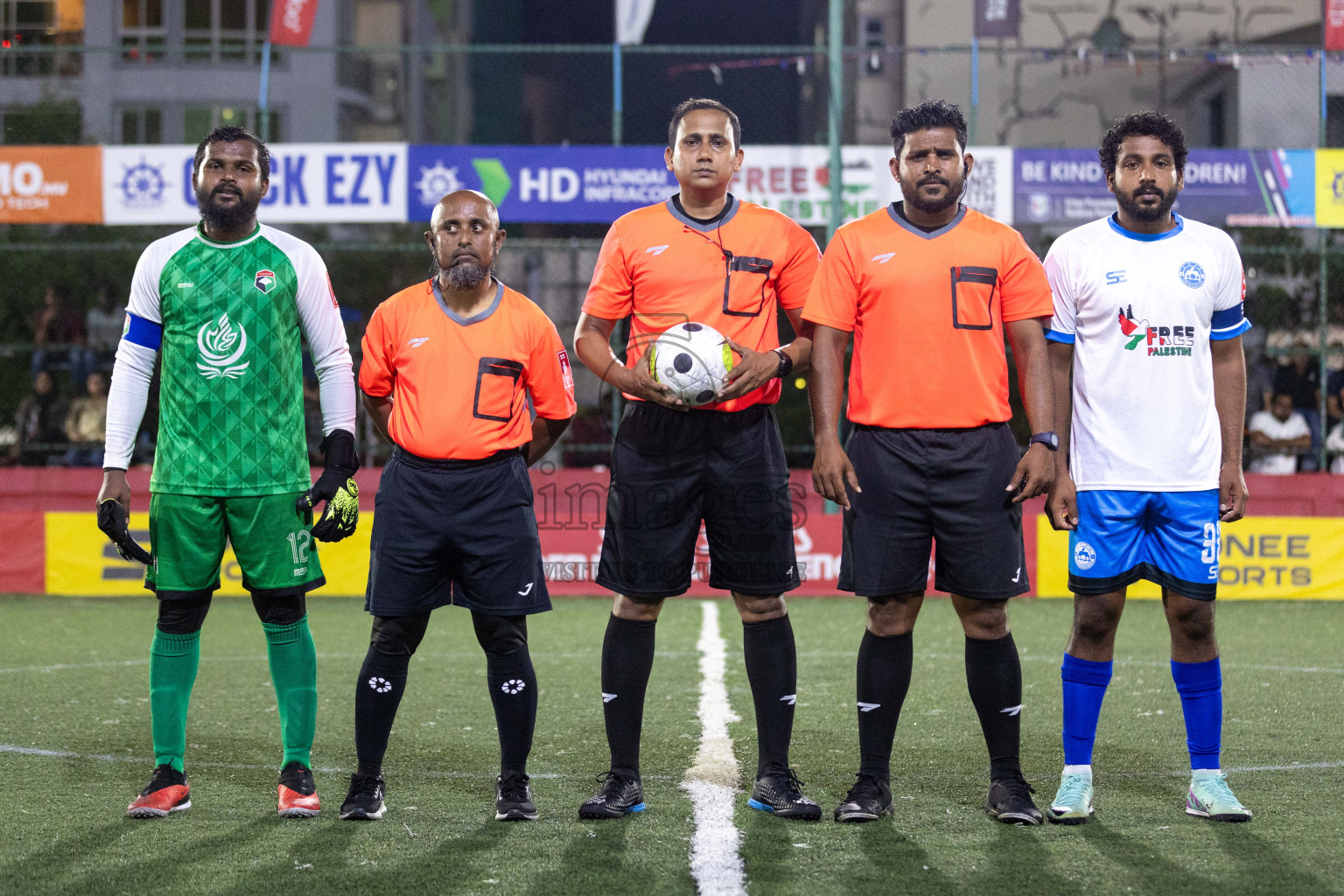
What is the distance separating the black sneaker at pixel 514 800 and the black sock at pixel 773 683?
0.72 meters

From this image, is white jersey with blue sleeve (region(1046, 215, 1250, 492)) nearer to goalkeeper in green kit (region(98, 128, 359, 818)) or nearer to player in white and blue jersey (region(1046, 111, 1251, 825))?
player in white and blue jersey (region(1046, 111, 1251, 825))

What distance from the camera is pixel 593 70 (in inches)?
592

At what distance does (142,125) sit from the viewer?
20109 mm

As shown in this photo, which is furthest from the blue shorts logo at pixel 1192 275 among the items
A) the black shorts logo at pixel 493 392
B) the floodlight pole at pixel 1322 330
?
the floodlight pole at pixel 1322 330

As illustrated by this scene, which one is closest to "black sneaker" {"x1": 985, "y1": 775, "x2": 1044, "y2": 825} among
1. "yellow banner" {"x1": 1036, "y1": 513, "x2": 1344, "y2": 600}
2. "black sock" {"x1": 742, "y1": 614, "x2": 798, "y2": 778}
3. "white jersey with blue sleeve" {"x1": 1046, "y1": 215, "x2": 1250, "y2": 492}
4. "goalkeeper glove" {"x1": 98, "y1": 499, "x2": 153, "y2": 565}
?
"black sock" {"x1": 742, "y1": 614, "x2": 798, "y2": 778}

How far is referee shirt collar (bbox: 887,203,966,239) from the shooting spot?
13.4 ft

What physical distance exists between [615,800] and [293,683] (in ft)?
3.58

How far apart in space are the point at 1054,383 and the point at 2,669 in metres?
5.85

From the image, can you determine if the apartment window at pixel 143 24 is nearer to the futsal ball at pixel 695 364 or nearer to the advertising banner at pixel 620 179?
the advertising banner at pixel 620 179

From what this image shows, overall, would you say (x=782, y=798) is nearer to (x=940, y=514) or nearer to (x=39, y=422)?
(x=940, y=514)

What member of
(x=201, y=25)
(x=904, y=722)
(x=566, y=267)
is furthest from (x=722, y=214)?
(x=201, y=25)

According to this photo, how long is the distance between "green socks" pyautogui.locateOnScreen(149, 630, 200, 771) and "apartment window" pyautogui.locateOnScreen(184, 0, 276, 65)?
18.5 meters

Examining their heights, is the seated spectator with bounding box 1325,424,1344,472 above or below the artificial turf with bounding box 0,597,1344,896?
above

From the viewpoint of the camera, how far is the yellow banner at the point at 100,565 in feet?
36.7
